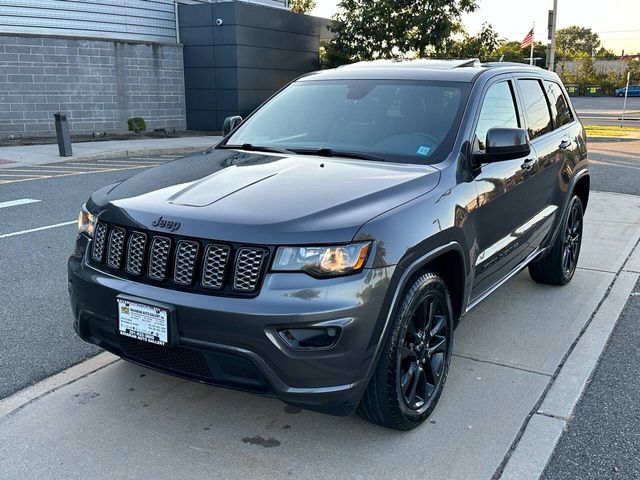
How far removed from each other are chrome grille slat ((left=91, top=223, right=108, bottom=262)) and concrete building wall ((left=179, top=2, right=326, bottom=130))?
1781 cm

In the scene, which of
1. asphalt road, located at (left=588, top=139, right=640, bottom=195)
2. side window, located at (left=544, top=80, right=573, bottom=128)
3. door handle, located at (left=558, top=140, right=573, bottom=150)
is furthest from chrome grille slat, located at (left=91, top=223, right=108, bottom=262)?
asphalt road, located at (left=588, top=139, right=640, bottom=195)

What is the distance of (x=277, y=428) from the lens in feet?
10.5

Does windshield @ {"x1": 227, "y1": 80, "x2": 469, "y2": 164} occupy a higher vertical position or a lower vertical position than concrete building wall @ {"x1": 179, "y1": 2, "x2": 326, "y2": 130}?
lower

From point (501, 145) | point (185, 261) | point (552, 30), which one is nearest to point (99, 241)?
point (185, 261)

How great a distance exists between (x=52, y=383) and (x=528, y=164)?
334 cm

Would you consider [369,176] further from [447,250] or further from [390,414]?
[390,414]

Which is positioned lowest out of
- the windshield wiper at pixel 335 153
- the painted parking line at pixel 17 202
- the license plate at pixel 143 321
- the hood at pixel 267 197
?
the painted parking line at pixel 17 202

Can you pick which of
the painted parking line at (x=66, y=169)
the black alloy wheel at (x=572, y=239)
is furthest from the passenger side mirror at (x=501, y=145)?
the painted parking line at (x=66, y=169)

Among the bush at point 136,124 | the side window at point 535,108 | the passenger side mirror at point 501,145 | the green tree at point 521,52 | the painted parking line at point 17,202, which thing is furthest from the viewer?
the green tree at point 521,52

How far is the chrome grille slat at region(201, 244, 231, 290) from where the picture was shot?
106 inches

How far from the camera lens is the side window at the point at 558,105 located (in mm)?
5211

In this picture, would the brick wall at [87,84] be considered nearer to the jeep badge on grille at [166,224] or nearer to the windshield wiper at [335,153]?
the windshield wiper at [335,153]

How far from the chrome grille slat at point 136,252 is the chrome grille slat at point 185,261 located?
217 mm

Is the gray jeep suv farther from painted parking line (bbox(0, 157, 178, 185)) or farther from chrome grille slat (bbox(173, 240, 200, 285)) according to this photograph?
painted parking line (bbox(0, 157, 178, 185))
